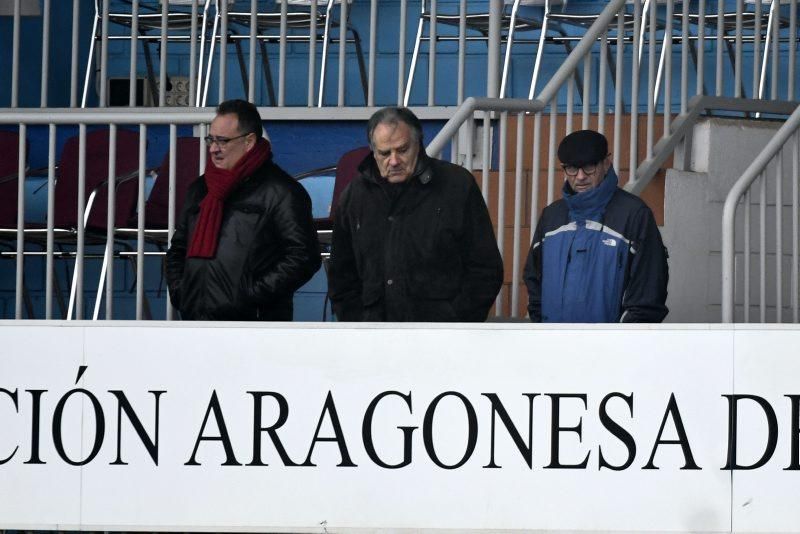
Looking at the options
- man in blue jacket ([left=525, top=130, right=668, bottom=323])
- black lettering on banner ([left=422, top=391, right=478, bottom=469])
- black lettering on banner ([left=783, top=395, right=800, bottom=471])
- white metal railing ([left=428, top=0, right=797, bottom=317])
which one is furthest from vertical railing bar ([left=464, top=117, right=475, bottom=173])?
black lettering on banner ([left=783, top=395, right=800, bottom=471])

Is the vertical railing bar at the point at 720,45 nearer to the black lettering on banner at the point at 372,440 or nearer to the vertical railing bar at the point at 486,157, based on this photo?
the vertical railing bar at the point at 486,157

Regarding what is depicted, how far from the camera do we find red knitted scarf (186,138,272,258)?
15.8 feet

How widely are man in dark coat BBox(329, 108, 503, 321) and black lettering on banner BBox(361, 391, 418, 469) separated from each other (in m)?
0.61

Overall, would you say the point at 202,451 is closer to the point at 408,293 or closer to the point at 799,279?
the point at 408,293

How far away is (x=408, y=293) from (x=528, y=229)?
60.5 inches

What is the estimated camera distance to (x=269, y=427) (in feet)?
13.3

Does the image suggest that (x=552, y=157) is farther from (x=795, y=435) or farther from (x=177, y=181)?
(x=795, y=435)

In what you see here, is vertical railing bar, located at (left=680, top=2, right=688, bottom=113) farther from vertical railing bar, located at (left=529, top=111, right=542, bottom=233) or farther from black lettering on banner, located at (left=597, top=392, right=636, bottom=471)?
black lettering on banner, located at (left=597, top=392, right=636, bottom=471)

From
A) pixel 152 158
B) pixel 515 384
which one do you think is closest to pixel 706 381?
pixel 515 384

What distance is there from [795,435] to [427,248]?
1253 mm

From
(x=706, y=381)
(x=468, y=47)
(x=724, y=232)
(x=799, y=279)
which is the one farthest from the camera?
(x=468, y=47)

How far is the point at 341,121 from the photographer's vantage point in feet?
24.5

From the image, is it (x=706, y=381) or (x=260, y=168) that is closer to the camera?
(x=706, y=381)

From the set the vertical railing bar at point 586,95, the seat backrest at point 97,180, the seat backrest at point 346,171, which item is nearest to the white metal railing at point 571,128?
the vertical railing bar at point 586,95
